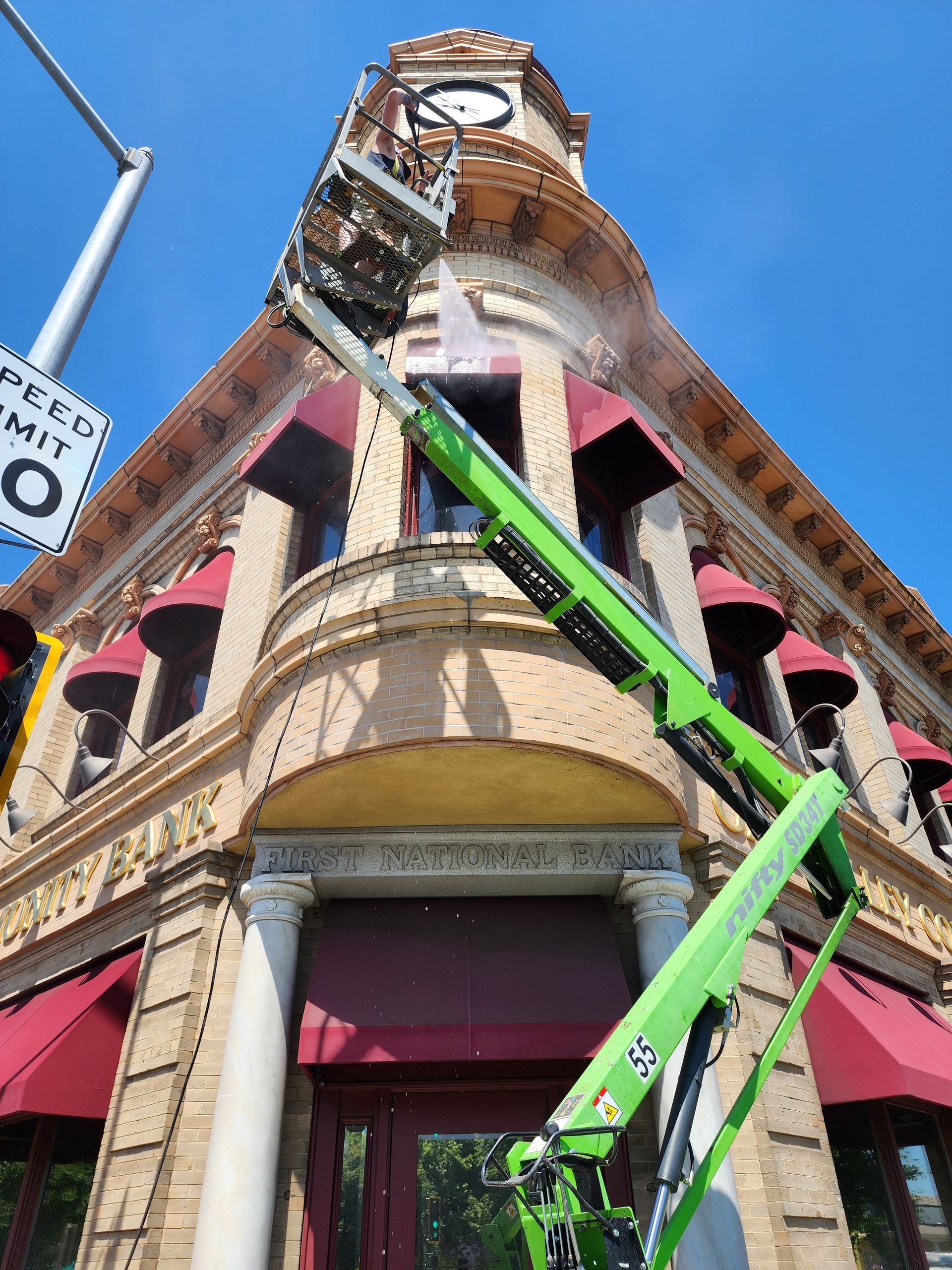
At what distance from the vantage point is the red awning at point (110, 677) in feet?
38.9

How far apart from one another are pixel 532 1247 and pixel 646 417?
36.4 feet

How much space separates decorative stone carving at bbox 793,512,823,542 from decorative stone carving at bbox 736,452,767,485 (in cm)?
158

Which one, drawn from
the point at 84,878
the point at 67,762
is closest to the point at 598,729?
the point at 84,878

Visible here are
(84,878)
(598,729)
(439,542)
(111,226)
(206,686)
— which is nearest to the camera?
(111,226)

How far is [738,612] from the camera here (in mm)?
11516

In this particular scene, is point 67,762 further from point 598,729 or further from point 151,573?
point 598,729

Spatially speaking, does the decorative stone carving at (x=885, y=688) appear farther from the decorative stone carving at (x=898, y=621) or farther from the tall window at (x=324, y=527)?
the tall window at (x=324, y=527)

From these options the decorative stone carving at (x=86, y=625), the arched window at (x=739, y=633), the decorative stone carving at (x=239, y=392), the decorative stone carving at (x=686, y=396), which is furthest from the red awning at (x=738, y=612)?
the decorative stone carving at (x=86, y=625)

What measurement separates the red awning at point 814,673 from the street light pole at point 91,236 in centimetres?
914

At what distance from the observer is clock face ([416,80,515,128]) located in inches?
546

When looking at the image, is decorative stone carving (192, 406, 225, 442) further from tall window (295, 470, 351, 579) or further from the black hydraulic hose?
the black hydraulic hose

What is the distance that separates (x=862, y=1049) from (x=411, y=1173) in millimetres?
4172

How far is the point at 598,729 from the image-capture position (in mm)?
6957

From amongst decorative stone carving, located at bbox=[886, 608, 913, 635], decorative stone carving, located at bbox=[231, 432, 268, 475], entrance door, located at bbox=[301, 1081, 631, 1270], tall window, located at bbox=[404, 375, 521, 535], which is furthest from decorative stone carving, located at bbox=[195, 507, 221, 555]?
decorative stone carving, located at bbox=[886, 608, 913, 635]
